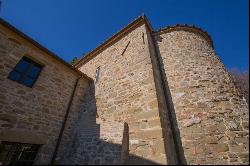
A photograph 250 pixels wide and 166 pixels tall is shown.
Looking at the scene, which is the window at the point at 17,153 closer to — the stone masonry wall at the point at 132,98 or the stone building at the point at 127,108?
the stone building at the point at 127,108

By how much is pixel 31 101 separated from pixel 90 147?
266 cm

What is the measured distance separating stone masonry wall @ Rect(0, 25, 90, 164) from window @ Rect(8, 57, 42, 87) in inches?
7.2

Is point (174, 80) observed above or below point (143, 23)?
below

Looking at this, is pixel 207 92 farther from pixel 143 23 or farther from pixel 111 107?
pixel 143 23

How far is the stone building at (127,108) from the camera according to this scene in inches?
190

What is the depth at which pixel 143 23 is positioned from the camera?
8102 mm

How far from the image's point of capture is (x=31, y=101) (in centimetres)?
589

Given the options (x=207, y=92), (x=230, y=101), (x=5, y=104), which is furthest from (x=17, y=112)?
(x=230, y=101)

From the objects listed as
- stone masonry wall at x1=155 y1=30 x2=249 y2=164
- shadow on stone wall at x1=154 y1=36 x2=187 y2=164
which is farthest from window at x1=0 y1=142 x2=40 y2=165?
stone masonry wall at x1=155 y1=30 x2=249 y2=164

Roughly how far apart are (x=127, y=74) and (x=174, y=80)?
1883mm

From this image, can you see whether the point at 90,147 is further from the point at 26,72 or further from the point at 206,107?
the point at 206,107

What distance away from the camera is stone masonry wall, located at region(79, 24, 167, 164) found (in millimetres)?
4746

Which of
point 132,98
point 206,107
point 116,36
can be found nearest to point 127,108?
point 132,98

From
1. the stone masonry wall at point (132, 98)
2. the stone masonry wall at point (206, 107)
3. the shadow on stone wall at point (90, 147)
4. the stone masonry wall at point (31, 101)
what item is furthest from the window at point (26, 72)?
the stone masonry wall at point (206, 107)
